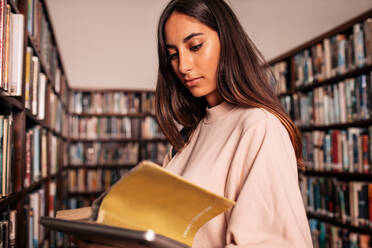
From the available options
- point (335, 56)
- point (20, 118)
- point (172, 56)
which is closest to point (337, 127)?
point (335, 56)

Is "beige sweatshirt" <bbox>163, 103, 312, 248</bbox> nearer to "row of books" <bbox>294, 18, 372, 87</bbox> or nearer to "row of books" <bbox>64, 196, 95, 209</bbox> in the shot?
"row of books" <bbox>294, 18, 372, 87</bbox>

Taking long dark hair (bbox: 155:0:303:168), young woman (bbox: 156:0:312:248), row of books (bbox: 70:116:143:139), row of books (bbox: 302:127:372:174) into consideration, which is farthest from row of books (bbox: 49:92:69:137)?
row of books (bbox: 302:127:372:174)

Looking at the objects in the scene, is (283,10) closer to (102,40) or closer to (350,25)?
(350,25)

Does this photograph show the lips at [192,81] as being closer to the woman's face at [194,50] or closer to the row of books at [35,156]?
the woman's face at [194,50]

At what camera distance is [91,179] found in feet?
14.2

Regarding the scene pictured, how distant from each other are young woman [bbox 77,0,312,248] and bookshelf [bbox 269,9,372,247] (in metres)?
1.44

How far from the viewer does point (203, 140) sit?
903 mm

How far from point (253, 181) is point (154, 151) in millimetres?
3906

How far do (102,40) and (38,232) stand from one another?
3.04 metres

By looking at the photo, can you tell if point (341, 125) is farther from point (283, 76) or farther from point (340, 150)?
point (283, 76)

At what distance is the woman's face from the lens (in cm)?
85

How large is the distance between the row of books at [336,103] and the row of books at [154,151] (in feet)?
7.11

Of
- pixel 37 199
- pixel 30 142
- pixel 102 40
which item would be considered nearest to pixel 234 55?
pixel 30 142

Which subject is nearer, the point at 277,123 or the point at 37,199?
the point at 277,123
